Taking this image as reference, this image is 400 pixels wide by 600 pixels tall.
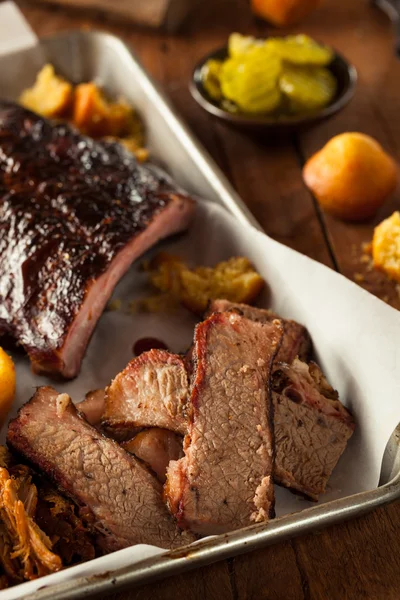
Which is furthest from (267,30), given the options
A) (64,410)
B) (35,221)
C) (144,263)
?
(64,410)

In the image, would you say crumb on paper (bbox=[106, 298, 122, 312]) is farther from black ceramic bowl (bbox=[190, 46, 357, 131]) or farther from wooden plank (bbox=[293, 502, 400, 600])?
wooden plank (bbox=[293, 502, 400, 600])

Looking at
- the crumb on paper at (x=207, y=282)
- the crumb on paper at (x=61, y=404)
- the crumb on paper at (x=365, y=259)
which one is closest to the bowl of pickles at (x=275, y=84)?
the crumb on paper at (x=365, y=259)

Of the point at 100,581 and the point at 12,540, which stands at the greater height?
the point at 100,581

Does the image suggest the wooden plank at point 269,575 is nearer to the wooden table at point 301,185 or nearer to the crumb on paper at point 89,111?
the wooden table at point 301,185

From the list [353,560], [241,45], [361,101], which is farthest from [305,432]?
[361,101]

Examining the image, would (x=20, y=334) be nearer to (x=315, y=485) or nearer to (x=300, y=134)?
(x=315, y=485)

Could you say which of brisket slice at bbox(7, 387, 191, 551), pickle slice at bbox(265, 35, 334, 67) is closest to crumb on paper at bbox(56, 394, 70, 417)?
brisket slice at bbox(7, 387, 191, 551)

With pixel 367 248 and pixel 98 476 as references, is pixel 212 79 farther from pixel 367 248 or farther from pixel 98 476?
pixel 98 476
